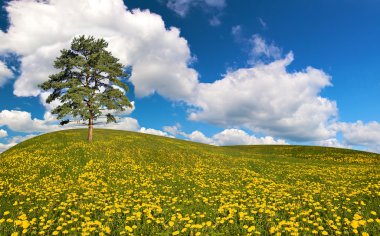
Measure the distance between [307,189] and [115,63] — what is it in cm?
2852

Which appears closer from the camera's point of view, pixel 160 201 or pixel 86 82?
pixel 160 201

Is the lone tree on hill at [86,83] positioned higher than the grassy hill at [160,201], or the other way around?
the lone tree on hill at [86,83]

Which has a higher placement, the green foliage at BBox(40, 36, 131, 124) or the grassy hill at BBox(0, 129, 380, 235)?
the green foliage at BBox(40, 36, 131, 124)

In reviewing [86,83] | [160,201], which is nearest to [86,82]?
[86,83]

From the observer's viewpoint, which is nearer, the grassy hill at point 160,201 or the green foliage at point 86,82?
the grassy hill at point 160,201

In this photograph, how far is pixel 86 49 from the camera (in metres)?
34.8

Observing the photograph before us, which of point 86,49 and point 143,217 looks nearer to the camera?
point 143,217

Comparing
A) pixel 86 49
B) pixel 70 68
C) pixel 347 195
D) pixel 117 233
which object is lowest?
pixel 117 233

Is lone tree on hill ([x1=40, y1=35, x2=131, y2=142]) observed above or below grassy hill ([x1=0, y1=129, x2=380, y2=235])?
→ above

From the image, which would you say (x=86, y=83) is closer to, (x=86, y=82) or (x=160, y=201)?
(x=86, y=82)

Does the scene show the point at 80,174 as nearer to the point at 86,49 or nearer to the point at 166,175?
the point at 166,175

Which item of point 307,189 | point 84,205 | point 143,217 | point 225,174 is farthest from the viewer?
point 225,174

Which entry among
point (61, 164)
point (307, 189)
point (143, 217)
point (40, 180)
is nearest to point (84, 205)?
point (143, 217)

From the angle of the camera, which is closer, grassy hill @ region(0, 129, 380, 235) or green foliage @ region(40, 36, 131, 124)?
grassy hill @ region(0, 129, 380, 235)
